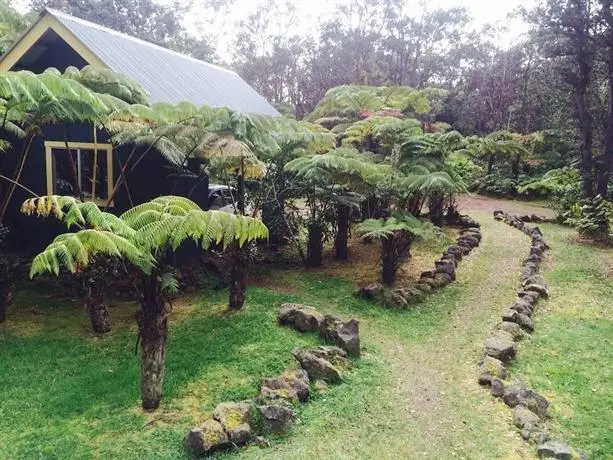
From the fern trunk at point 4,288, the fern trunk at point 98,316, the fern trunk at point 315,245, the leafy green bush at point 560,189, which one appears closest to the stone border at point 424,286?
the fern trunk at point 315,245

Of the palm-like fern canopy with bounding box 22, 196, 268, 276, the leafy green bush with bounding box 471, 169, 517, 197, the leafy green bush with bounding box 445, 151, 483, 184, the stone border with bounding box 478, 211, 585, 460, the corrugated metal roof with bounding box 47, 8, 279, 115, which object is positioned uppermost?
the corrugated metal roof with bounding box 47, 8, 279, 115

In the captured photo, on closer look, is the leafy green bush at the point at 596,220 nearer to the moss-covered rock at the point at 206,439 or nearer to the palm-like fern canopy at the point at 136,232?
the palm-like fern canopy at the point at 136,232

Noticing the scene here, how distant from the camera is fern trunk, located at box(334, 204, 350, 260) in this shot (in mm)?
10156

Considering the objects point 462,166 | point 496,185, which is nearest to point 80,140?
point 462,166

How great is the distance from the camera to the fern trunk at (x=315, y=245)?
9.76 metres

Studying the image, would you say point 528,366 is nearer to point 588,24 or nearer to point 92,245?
point 92,245

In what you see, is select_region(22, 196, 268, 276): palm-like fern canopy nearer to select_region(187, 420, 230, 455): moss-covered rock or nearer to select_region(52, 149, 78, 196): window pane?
select_region(187, 420, 230, 455): moss-covered rock

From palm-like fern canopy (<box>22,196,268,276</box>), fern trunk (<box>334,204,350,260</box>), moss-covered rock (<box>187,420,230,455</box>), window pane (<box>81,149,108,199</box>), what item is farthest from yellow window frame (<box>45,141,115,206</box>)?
moss-covered rock (<box>187,420,230,455</box>)

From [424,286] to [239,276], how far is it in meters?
3.34

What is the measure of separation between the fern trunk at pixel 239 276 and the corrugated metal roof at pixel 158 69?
139 inches

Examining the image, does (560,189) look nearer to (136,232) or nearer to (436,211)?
(436,211)

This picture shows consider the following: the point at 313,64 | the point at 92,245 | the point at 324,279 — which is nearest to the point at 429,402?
the point at 92,245

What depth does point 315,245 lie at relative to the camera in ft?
32.7

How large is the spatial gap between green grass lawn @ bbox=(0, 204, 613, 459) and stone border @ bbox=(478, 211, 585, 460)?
144 millimetres
